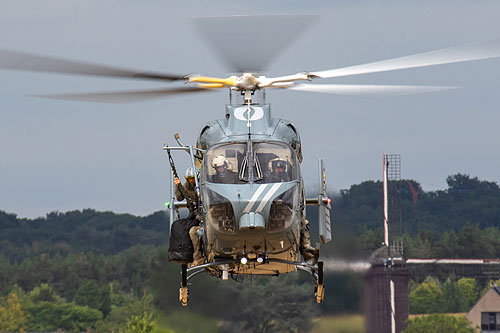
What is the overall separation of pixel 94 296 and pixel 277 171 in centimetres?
8496

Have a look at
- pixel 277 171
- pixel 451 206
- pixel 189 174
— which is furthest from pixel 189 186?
pixel 451 206

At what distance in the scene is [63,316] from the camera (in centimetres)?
10438

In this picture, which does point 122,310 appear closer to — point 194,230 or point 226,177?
point 194,230

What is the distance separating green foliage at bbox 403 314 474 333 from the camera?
9107 centimetres

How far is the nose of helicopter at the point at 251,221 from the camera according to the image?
24.2m

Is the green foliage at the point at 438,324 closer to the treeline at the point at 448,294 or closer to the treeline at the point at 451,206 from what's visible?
the treeline at the point at 448,294

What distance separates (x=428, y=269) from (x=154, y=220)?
1920 inches

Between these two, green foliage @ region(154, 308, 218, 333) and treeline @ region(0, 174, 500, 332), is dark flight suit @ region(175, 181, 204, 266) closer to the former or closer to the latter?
treeline @ region(0, 174, 500, 332)

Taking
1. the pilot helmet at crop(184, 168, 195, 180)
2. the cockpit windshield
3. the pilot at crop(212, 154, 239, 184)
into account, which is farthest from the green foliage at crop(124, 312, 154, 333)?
the pilot at crop(212, 154, 239, 184)

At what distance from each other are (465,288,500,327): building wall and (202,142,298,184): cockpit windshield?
258ft

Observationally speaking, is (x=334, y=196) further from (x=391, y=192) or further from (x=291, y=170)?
(x=391, y=192)

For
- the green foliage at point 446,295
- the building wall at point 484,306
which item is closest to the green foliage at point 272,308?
the green foliage at point 446,295

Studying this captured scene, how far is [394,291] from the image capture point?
3519 inches

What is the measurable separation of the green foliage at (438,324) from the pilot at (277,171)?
65.3 m
